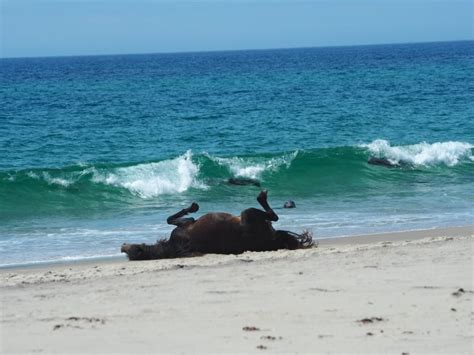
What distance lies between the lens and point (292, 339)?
6.96 meters

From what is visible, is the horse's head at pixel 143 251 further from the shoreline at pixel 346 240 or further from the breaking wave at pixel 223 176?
the breaking wave at pixel 223 176

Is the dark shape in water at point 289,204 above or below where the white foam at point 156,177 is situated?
above

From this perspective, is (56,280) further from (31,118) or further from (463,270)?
(31,118)

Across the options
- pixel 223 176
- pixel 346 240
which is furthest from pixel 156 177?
pixel 346 240

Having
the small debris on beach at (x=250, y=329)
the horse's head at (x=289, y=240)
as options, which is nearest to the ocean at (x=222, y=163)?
the horse's head at (x=289, y=240)

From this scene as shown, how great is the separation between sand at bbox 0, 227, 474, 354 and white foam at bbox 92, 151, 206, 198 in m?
9.02

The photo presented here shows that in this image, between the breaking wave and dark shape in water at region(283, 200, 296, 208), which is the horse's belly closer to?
dark shape in water at region(283, 200, 296, 208)

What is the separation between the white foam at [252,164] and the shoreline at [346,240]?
29.1 ft

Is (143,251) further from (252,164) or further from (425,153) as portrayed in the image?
(425,153)

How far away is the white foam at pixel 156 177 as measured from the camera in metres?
20.2

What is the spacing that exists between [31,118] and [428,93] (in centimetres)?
2255

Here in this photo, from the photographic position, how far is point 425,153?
24.6m

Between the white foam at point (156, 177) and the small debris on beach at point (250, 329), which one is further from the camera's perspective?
the white foam at point (156, 177)

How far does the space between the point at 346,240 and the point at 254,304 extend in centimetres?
518
